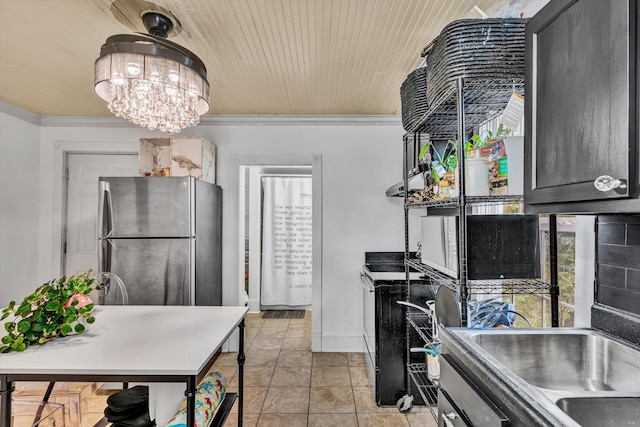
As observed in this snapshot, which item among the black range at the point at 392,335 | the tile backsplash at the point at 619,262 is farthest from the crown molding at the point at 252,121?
the tile backsplash at the point at 619,262

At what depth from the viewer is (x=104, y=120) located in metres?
3.48

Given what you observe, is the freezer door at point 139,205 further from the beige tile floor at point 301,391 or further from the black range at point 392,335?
the black range at point 392,335

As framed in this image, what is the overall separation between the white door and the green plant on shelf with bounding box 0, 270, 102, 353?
2.17 meters

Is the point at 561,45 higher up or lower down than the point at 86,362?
higher up

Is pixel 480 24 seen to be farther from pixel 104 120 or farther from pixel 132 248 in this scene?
pixel 104 120

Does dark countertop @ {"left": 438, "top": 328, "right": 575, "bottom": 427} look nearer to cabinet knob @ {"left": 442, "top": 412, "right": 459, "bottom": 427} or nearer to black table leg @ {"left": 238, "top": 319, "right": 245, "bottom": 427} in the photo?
cabinet knob @ {"left": 442, "top": 412, "right": 459, "bottom": 427}

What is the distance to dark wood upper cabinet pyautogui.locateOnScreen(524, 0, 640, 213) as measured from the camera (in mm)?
790

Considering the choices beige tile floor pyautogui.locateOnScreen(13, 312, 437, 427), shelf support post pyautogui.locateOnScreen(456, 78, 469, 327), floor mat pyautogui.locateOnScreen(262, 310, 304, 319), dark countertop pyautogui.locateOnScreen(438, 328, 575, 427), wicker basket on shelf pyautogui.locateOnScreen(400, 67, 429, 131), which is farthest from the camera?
floor mat pyautogui.locateOnScreen(262, 310, 304, 319)

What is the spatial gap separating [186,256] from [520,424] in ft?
8.06

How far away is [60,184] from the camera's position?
3.49m

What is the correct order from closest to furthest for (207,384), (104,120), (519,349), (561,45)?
(561,45)
(519,349)
(207,384)
(104,120)

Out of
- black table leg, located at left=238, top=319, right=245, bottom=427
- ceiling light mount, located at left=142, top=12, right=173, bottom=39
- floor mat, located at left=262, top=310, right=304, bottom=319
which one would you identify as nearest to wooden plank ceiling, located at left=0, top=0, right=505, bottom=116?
ceiling light mount, located at left=142, top=12, right=173, bottom=39

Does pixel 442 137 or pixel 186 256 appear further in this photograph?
pixel 186 256

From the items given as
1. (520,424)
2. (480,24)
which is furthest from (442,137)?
(520,424)
